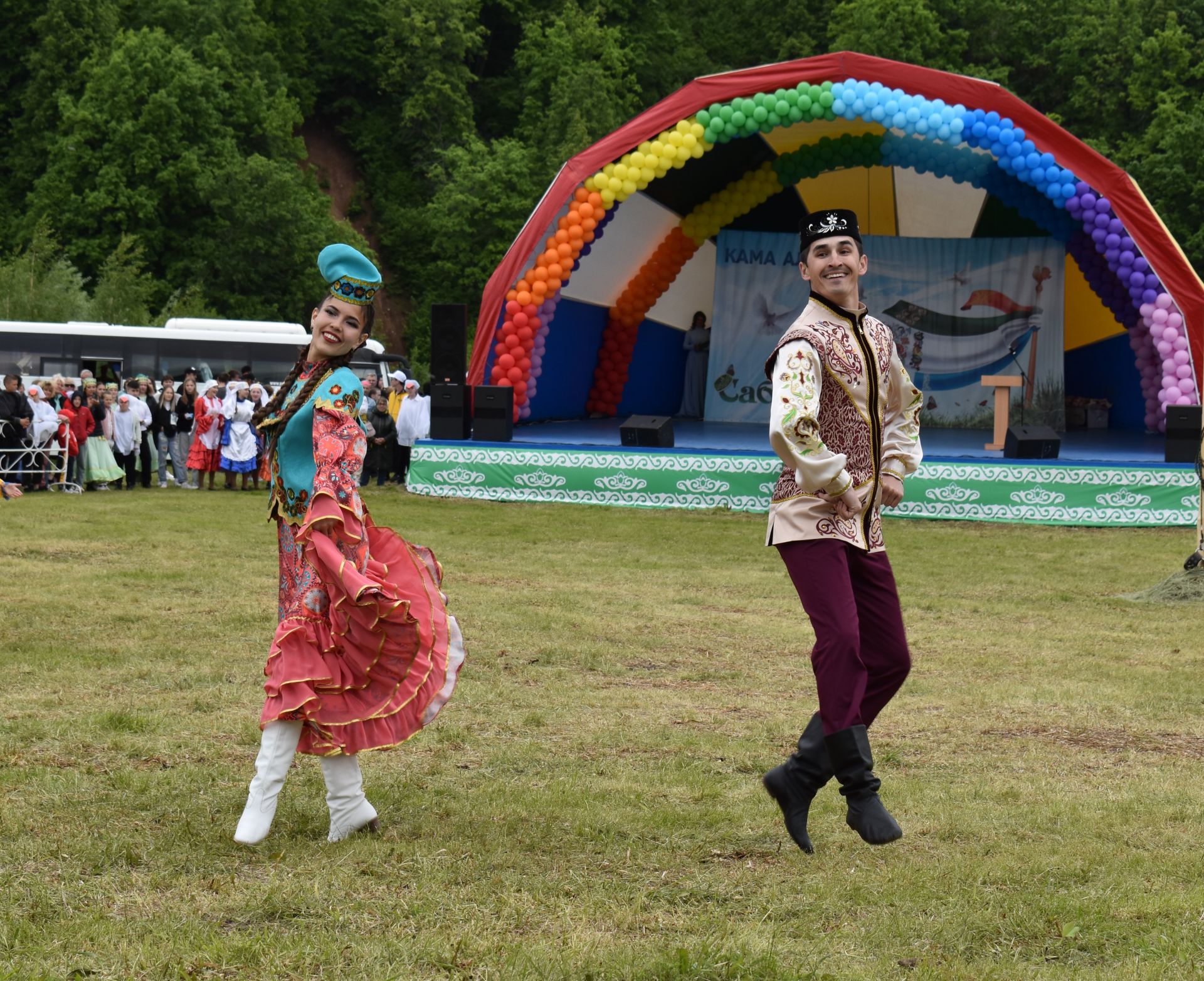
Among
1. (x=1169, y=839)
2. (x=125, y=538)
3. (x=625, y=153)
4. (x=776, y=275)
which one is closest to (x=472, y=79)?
(x=776, y=275)

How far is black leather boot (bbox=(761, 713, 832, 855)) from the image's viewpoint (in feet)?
15.4

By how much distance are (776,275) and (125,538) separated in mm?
12795

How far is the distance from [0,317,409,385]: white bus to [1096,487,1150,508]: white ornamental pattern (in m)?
14.7

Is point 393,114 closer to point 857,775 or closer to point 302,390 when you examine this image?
point 302,390

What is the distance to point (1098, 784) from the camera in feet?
18.1

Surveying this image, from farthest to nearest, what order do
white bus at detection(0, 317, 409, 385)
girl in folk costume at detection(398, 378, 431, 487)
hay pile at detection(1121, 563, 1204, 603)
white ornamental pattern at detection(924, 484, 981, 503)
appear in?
white bus at detection(0, 317, 409, 385)
girl in folk costume at detection(398, 378, 431, 487)
white ornamental pattern at detection(924, 484, 981, 503)
hay pile at detection(1121, 563, 1204, 603)

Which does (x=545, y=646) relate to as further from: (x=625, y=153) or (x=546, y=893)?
(x=625, y=153)

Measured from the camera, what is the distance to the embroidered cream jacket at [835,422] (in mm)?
4574

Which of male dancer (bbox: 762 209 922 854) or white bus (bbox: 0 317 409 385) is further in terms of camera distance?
white bus (bbox: 0 317 409 385)

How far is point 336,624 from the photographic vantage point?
4.71m

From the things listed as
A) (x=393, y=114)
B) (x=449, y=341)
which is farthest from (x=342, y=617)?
(x=393, y=114)

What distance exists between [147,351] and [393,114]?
33.5m

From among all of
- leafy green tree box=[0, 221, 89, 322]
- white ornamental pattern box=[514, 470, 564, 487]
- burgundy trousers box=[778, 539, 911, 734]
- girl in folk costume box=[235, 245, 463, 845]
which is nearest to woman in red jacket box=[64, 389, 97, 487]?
white ornamental pattern box=[514, 470, 564, 487]

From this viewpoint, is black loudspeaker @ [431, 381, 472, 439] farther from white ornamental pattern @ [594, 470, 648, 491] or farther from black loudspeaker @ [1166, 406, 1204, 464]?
black loudspeaker @ [1166, 406, 1204, 464]
